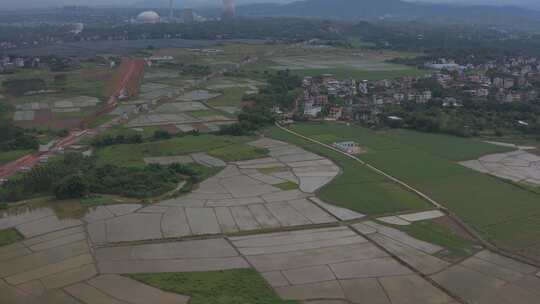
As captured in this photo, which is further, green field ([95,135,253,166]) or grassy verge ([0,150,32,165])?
grassy verge ([0,150,32,165])

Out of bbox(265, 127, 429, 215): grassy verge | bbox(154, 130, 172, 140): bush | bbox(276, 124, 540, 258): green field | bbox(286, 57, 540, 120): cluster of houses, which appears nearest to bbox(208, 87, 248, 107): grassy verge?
bbox(286, 57, 540, 120): cluster of houses

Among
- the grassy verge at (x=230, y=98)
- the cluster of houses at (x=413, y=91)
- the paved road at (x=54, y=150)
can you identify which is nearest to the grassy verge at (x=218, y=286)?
the paved road at (x=54, y=150)

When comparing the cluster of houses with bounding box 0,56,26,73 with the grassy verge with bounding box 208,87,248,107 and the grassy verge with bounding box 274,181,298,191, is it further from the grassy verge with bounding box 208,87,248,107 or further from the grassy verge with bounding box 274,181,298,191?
the grassy verge with bounding box 274,181,298,191

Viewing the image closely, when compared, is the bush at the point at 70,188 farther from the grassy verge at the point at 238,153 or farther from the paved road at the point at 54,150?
the grassy verge at the point at 238,153

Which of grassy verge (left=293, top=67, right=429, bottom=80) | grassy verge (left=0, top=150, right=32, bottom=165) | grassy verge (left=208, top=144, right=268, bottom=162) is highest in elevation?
grassy verge (left=293, top=67, right=429, bottom=80)

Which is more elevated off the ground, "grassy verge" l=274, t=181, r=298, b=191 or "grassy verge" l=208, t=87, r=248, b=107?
"grassy verge" l=208, t=87, r=248, b=107

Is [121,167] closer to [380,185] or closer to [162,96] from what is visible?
[380,185]
